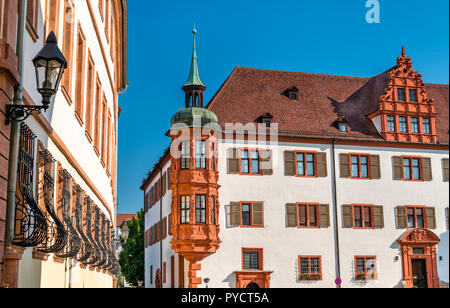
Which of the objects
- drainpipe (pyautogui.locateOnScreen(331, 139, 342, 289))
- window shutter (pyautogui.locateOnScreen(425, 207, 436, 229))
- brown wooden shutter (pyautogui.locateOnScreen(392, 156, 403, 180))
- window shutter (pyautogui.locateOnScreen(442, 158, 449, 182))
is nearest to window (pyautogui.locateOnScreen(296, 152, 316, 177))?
drainpipe (pyautogui.locateOnScreen(331, 139, 342, 289))

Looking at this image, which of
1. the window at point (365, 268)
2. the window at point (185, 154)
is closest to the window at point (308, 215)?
the window at point (365, 268)

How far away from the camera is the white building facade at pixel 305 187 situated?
3662 cm

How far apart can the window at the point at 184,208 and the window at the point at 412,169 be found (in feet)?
51.1

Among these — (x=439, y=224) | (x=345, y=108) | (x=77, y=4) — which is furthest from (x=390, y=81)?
(x=77, y=4)

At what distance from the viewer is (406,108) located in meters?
42.7

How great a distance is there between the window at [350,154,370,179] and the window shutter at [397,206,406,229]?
10.2 feet

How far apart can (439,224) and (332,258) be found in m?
8.71

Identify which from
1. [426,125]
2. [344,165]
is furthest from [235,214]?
[426,125]

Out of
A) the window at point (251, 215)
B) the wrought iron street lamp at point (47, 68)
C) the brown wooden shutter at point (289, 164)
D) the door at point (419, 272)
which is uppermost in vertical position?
the brown wooden shutter at point (289, 164)

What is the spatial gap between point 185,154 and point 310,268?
34.9ft

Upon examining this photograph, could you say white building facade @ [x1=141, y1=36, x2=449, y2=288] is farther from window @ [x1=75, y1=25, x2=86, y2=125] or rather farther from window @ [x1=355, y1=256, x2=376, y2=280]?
window @ [x1=75, y1=25, x2=86, y2=125]

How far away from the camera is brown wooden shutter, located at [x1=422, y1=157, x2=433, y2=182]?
4166cm

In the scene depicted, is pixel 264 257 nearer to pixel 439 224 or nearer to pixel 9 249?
pixel 439 224

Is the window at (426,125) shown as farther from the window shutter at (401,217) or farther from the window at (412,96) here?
the window shutter at (401,217)
